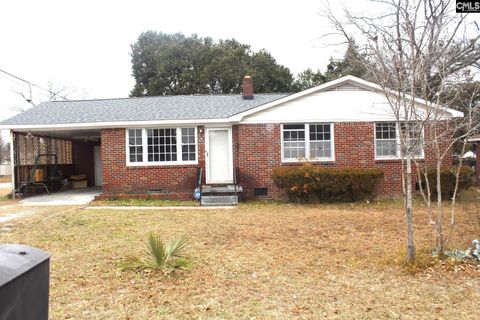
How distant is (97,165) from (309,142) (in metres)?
12.4

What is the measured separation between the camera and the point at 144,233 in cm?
791

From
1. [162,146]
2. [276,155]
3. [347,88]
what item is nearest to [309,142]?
[276,155]

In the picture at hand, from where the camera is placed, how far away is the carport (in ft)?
49.0

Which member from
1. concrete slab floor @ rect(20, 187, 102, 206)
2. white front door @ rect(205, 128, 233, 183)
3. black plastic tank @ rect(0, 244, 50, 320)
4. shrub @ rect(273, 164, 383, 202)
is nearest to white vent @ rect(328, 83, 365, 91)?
shrub @ rect(273, 164, 383, 202)

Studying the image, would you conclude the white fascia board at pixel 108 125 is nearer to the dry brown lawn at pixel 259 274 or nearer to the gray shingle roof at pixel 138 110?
the gray shingle roof at pixel 138 110

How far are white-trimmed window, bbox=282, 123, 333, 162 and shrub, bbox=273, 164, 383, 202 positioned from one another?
40.7 inches

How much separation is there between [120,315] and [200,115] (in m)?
10.7

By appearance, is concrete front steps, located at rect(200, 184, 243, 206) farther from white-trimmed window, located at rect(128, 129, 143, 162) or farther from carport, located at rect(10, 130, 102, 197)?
carport, located at rect(10, 130, 102, 197)

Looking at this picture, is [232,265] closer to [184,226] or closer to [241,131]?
[184,226]

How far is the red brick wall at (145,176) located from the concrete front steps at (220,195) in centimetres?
112

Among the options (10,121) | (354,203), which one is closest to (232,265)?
(354,203)

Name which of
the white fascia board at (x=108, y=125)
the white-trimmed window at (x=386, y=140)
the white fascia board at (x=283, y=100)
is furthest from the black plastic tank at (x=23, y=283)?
the white-trimmed window at (x=386, y=140)

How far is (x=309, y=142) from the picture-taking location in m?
13.7

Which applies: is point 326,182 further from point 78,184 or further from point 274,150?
point 78,184
